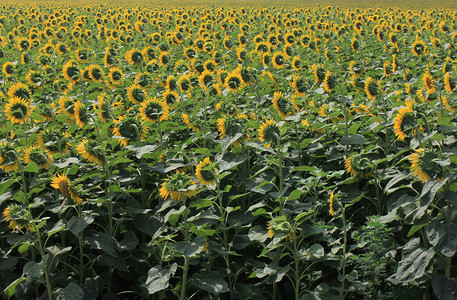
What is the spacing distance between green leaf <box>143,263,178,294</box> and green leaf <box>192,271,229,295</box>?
7.1 inches

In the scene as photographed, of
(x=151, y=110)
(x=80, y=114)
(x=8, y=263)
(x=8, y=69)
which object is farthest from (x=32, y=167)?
(x=8, y=69)

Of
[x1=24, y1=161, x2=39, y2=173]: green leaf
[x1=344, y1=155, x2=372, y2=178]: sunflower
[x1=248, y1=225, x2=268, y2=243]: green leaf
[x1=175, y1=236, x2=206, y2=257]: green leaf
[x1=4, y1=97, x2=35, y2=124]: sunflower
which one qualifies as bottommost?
[x1=248, y1=225, x2=268, y2=243]: green leaf

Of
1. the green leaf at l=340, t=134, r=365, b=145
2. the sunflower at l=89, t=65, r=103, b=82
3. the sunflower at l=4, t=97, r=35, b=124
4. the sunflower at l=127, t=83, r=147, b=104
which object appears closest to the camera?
the green leaf at l=340, t=134, r=365, b=145

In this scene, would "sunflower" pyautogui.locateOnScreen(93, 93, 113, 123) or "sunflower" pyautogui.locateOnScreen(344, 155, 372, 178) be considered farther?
"sunflower" pyautogui.locateOnScreen(93, 93, 113, 123)

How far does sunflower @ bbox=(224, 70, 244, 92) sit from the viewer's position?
5039 mm

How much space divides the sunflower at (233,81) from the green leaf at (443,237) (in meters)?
2.61

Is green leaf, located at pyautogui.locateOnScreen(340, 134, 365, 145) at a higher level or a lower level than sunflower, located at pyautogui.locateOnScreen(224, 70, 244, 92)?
lower

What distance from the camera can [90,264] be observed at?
3730mm

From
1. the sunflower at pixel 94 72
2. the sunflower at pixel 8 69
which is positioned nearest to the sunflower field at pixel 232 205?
the sunflower at pixel 94 72

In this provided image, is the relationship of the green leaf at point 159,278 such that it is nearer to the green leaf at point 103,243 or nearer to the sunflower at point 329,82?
the green leaf at point 103,243

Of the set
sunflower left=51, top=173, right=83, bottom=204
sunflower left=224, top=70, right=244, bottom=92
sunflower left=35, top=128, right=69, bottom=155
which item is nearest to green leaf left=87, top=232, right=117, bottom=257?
sunflower left=51, top=173, right=83, bottom=204

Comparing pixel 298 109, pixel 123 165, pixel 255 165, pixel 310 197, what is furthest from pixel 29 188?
pixel 298 109

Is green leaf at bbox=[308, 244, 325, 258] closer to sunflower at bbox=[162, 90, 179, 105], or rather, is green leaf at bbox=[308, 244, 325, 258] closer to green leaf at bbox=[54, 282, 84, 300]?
green leaf at bbox=[54, 282, 84, 300]

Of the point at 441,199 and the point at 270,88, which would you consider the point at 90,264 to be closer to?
the point at 441,199
